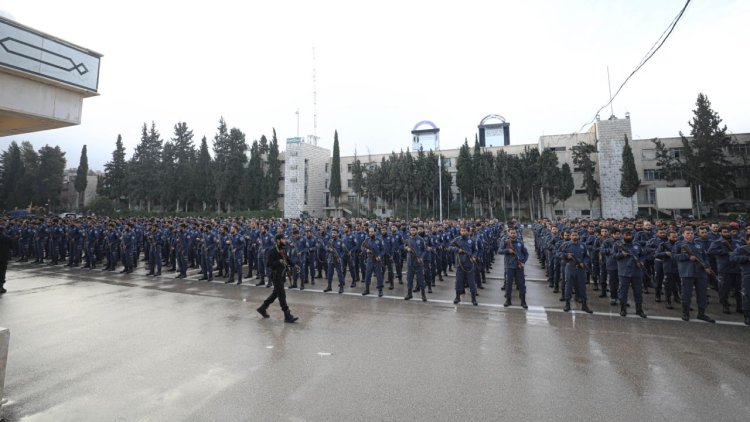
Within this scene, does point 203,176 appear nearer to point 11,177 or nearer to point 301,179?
point 301,179

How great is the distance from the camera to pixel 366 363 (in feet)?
16.6

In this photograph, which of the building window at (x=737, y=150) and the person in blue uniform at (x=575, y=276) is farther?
the building window at (x=737, y=150)

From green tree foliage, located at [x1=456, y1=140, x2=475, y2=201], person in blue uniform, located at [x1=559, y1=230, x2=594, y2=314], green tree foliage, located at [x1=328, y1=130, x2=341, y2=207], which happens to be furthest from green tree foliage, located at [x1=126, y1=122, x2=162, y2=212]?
person in blue uniform, located at [x1=559, y1=230, x2=594, y2=314]

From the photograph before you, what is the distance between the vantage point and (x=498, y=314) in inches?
313

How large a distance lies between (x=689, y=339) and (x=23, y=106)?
12.0 m

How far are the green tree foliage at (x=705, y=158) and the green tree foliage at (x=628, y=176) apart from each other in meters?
3.86

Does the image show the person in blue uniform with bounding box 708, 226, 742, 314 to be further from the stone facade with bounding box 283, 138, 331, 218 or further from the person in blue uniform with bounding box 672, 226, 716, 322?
the stone facade with bounding box 283, 138, 331, 218

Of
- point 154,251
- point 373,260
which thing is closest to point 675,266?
point 373,260

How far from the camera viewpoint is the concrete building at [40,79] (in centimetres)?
524

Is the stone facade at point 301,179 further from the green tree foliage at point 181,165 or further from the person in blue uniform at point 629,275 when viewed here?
the person in blue uniform at point 629,275

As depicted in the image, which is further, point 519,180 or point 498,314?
point 519,180

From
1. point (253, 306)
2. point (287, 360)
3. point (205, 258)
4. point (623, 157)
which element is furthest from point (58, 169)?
point (623, 157)

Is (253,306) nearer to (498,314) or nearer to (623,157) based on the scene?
(498,314)

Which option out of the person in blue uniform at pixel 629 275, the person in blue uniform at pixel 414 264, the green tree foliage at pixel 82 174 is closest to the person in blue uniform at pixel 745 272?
the person in blue uniform at pixel 629 275
